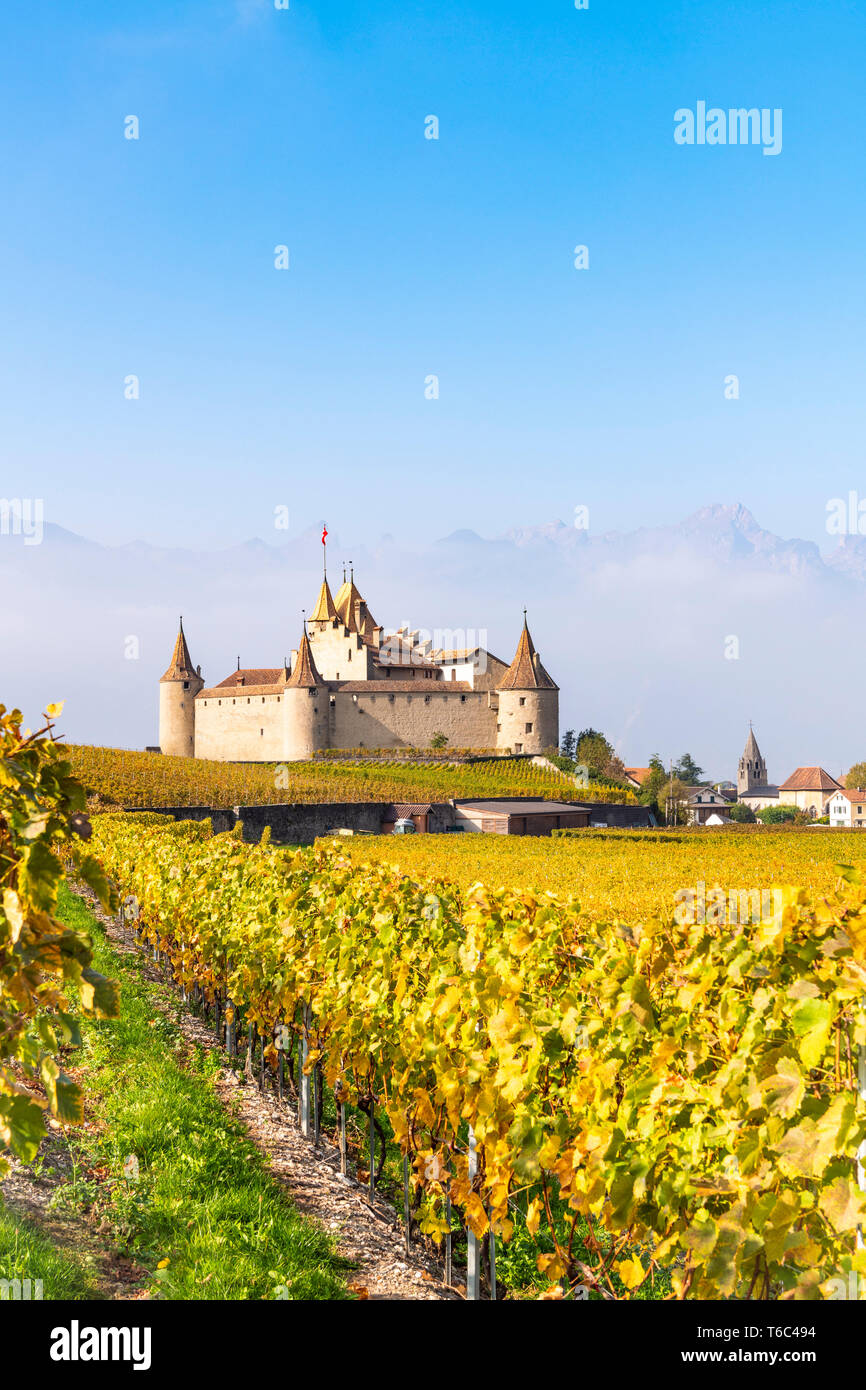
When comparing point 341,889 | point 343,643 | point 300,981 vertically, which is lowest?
point 300,981

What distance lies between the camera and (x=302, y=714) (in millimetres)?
72875

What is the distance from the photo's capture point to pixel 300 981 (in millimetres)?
6605

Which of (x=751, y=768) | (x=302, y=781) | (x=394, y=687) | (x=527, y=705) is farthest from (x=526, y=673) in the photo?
(x=751, y=768)

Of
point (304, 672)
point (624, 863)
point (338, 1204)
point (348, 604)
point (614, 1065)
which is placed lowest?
point (338, 1204)

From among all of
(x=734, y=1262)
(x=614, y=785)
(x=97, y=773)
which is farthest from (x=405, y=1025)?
(x=614, y=785)

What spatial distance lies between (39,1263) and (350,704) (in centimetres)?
7287

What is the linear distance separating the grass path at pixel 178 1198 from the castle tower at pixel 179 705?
7588cm

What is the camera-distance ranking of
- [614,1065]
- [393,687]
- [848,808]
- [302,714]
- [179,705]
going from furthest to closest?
[848,808]
[179,705]
[393,687]
[302,714]
[614,1065]

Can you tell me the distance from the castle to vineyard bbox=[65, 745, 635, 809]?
20.0 feet

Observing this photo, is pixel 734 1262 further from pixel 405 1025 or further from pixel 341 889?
pixel 341 889

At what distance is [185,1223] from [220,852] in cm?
583

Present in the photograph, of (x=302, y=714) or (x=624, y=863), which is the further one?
(x=302, y=714)

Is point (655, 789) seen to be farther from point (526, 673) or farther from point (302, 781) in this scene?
point (302, 781)

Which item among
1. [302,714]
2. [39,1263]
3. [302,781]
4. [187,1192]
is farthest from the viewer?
[302,714]
